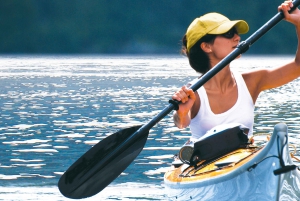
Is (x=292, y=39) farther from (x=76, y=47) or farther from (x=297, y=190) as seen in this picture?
(x=297, y=190)

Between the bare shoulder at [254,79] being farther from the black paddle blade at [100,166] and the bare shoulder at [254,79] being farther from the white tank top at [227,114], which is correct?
the black paddle blade at [100,166]

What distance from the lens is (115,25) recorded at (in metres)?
129

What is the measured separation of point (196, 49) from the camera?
22.4ft

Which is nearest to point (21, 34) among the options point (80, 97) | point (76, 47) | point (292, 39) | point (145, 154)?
point (76, 47)

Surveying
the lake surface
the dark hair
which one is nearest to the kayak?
the dark hair

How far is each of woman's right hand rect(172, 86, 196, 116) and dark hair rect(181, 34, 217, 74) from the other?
430mm

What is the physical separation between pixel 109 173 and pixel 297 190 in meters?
2.24

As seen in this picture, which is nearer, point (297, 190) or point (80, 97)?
point (297, 190)

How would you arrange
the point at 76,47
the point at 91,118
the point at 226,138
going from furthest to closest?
1. the point at 76,47
2. the point at 91,118
3. the point at 226,138

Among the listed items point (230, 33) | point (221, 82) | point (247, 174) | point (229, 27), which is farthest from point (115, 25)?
point (247, 174)

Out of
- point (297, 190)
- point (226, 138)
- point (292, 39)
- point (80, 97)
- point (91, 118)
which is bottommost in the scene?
point (297, 190)

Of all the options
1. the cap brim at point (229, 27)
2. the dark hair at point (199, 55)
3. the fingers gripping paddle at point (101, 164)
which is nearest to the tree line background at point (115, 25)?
the fingers gripping paddle at point (101, 164)

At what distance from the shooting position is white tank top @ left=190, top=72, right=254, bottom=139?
6629mm

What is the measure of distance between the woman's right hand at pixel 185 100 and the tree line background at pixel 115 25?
11382cm
